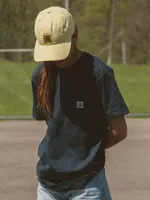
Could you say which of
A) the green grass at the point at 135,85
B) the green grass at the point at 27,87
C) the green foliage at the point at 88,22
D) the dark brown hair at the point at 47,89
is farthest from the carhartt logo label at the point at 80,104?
the green foliage at the point at 88,22

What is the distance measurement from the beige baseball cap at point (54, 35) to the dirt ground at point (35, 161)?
3.26 metres

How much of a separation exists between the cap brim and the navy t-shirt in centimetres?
12

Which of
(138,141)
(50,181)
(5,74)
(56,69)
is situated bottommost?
(5,74)

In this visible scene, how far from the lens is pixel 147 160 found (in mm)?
7789

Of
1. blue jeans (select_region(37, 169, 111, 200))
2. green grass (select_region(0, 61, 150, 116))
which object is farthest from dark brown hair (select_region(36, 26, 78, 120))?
green grass (select_region(0, 61, 150, 116))

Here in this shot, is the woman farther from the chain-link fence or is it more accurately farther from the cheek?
the chain-link fence

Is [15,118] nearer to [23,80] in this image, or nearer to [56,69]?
[23,80]

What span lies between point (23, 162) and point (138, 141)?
6.37ft

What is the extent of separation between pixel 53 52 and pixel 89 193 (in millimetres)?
668

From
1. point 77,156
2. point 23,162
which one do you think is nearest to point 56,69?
point 77,156

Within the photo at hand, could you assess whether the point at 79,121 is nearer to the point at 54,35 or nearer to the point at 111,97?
the point at 111,97

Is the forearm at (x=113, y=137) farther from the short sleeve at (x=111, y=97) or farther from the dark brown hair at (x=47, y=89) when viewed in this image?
the dark brown hair at (x=47, y=89)

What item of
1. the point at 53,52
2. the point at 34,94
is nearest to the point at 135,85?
the point at 34,94

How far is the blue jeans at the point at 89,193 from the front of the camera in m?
3.11
